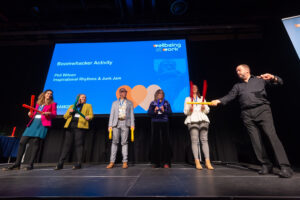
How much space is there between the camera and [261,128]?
1793mm

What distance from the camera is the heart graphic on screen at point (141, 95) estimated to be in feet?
10.4

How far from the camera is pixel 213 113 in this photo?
3594mm

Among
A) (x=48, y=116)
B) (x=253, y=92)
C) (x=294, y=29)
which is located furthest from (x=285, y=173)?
(x=48, y=116)

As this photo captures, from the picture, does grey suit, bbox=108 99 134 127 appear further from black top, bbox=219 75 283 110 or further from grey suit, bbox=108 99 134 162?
black top, bbox=219 75 283 110

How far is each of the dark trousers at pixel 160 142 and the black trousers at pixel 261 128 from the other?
4.07ft

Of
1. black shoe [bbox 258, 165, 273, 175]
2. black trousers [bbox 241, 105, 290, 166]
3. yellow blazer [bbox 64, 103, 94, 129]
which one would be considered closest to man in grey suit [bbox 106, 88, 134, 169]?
yellow blazer [bbox 64, 103, 94, 129]

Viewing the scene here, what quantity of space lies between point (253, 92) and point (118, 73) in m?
2.64

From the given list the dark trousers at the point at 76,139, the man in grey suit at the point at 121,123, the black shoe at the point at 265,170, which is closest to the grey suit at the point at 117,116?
the man in grey suit at the point at 121,123

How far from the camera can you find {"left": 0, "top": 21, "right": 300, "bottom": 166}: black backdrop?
2.58 m

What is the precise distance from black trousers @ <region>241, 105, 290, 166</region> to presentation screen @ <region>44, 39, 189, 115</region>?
1.39 m

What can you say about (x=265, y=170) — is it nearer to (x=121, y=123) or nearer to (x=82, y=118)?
(x=121, y=123)

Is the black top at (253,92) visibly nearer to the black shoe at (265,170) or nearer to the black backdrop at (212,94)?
the black shoe at (265,170)

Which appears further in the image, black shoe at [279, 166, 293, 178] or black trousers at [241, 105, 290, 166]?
black trousers at [241, 105, 290, 166]

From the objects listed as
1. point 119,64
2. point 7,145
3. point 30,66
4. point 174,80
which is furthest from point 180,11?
point 7,145
